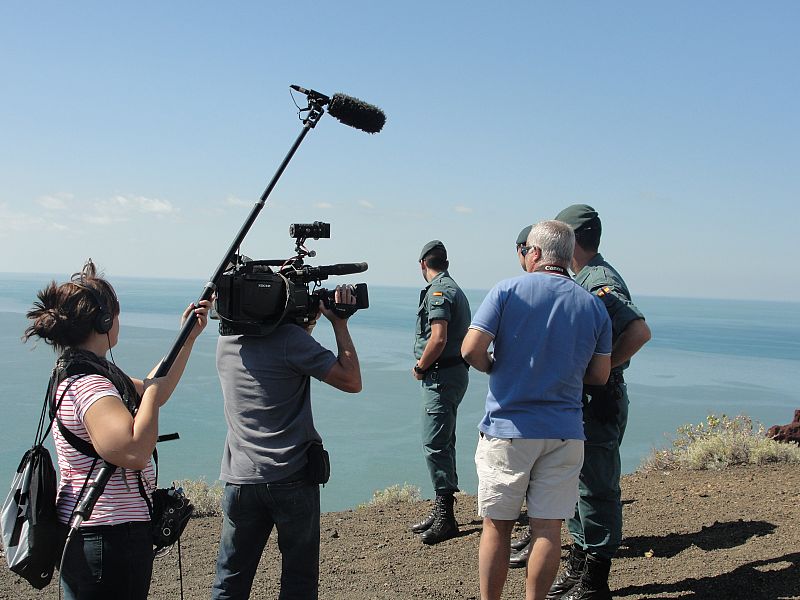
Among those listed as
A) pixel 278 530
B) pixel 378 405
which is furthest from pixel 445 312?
pixel 378 405

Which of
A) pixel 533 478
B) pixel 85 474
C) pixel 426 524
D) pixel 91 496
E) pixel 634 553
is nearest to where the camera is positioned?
pixel 91 496

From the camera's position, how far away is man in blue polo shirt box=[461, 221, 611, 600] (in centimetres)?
325

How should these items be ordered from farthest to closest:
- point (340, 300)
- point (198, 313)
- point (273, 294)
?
1. point (340, 300)
2. point (273, 294)
3. point (198, 313)

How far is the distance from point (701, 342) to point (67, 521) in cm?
6076

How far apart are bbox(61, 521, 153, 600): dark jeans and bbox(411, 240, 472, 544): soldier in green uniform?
10.2 ft

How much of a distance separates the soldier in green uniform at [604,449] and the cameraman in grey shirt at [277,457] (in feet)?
4.95

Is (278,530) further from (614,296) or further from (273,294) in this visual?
(614,296)

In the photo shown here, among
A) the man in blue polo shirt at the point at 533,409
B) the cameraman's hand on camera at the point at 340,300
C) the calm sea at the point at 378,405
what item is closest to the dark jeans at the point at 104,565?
the cameraman's hand on camera at the point at 340,300

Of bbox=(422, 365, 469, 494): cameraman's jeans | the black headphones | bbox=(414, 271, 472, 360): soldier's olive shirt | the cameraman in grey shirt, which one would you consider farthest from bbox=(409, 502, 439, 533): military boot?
the black headphones

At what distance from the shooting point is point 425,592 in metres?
4.40

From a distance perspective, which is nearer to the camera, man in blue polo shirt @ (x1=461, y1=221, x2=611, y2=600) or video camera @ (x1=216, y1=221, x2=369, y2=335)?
video camera @ (x1=216, y1=221, x2=369, y2=335)

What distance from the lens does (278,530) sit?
9.62ft

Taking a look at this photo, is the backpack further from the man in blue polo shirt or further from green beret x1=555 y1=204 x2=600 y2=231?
green beret x1=555 y1=204 x2=600 y2=231

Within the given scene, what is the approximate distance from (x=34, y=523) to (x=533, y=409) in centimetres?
200
